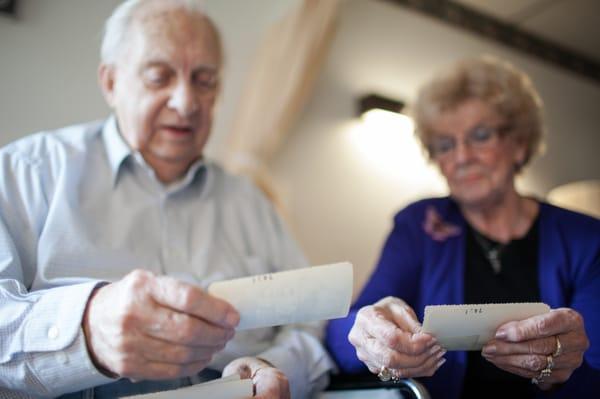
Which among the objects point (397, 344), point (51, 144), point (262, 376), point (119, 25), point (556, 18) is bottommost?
point (262, 376)

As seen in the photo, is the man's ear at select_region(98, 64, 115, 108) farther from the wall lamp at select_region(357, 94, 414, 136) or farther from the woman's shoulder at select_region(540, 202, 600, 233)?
the wall lamp at select_region(357, 94, 414, 136)

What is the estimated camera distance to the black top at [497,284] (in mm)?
662

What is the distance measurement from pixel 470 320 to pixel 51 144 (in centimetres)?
82

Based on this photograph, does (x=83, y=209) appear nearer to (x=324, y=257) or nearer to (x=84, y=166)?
(x=84, y=166)

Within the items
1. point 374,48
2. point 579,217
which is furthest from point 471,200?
point 374,48

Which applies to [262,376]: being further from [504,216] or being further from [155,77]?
[504,216]

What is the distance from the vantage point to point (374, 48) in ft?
7.18

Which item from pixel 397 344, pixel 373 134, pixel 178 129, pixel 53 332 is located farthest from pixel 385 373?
pixel 373 134

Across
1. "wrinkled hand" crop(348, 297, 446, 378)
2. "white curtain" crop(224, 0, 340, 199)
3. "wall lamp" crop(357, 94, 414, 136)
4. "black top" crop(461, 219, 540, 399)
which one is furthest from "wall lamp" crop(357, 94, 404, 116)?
"wrinkled hand" crop(348, 297, 446, 378)

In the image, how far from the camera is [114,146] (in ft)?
2.99

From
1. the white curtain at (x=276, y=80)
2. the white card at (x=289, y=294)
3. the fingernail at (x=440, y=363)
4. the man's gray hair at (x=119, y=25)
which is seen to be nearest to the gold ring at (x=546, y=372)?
the fingernail at (x=440, y=363)

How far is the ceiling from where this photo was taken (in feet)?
6.06

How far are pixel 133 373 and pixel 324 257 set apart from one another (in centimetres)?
145

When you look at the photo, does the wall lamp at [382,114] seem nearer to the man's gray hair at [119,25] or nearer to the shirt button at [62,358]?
the man's gray hair at [119,25]
